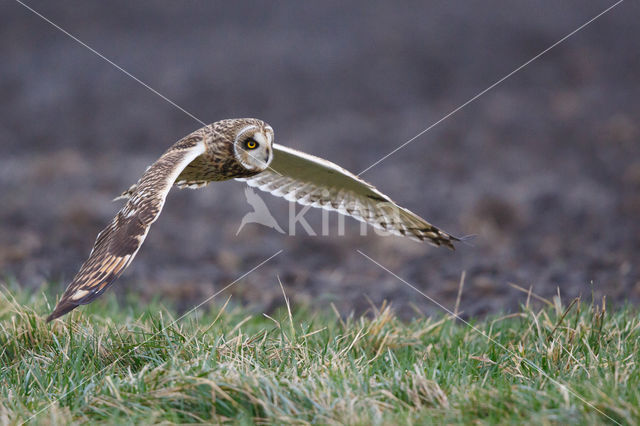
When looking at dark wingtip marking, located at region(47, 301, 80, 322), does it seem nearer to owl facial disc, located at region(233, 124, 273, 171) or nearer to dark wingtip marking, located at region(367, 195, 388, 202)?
owl facial disc, located at region(233, 124, 273, 171)

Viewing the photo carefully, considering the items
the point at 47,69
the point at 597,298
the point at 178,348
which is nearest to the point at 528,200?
the point at 597,298

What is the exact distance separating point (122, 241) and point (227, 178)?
1.46 metres

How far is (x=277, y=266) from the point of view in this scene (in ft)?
27.2

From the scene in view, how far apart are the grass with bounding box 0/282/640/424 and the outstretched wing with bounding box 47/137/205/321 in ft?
1.42

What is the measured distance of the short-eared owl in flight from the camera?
345cm

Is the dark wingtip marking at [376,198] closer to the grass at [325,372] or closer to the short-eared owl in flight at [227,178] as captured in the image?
the short-eared owl in flight at [227,178]

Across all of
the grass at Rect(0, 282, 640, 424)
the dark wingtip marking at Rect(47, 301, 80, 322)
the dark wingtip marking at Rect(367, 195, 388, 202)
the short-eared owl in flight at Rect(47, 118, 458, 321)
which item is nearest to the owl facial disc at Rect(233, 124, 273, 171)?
the short-eared owl in flight at Rect(47, 118, 458, 321)

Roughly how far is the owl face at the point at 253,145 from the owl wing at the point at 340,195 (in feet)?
1.35

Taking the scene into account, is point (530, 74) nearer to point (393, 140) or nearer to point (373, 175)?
point (393, 140)

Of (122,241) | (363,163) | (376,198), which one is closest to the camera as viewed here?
(122,241)

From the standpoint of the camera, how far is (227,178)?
4.92m

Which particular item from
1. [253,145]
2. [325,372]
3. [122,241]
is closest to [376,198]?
[253,145]

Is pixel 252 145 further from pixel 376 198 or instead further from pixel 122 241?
pixel 122 241

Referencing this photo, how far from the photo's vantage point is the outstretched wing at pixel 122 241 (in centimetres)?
330
